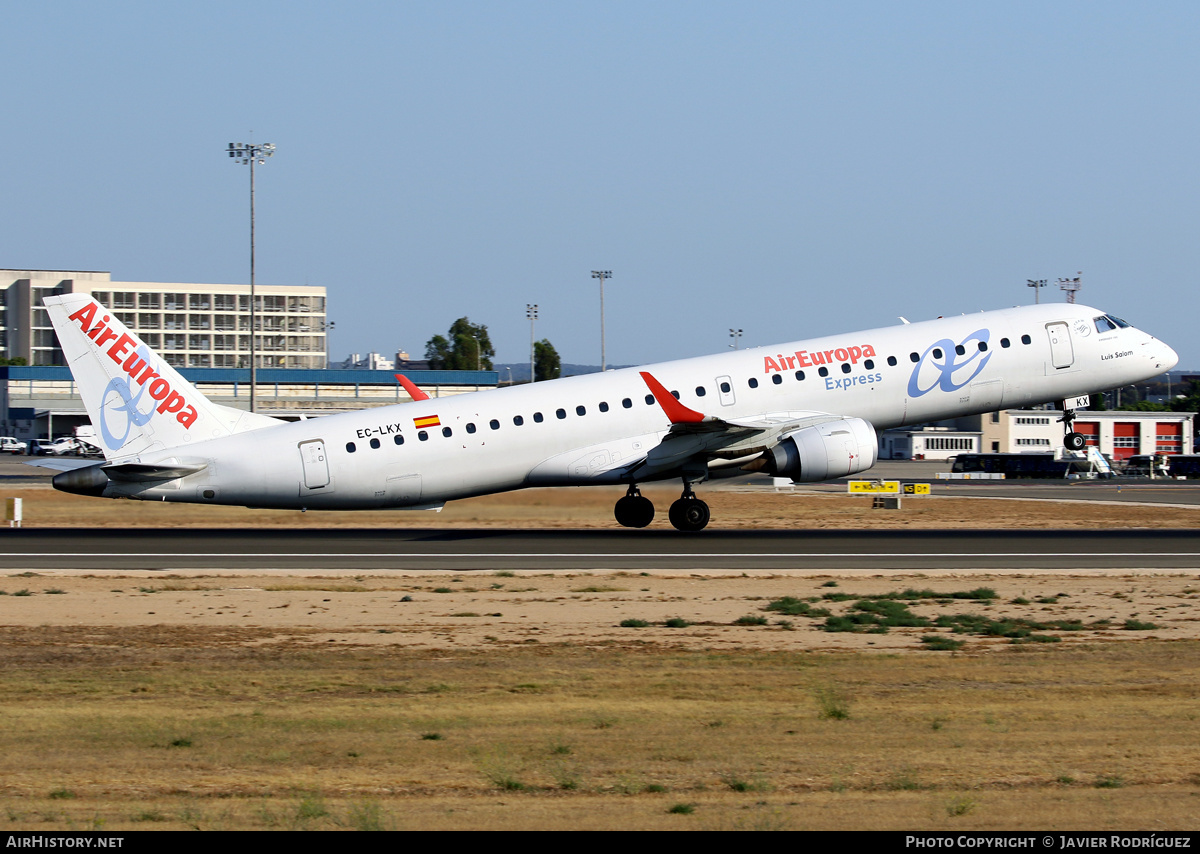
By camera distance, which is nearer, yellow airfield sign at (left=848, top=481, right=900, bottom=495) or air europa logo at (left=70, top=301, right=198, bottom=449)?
air europa logo at (left=70, top=301, right=198, bottom=449)

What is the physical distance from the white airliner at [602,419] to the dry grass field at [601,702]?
6850 mm

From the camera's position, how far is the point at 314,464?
107 ft

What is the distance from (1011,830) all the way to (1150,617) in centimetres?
1266

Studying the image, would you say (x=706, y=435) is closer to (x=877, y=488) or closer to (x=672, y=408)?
(x=672, y=408)

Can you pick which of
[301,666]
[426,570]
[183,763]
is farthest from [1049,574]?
[183,763]

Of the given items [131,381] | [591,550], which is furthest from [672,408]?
[131,381]

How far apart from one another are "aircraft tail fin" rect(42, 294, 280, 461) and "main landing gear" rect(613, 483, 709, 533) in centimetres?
1117

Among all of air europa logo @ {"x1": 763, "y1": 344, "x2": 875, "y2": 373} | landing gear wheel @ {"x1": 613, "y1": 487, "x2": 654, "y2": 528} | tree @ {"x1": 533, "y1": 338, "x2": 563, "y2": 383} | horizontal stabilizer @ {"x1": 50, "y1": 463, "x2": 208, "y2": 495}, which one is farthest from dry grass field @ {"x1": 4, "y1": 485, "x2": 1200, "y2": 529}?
tree @ {"x1": 533, "y1": 338, "x2": 563, "y2": 383}

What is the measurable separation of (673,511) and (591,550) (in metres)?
4.85

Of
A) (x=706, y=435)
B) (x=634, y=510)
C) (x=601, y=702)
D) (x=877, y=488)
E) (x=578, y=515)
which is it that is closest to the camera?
(x=601, y=702)

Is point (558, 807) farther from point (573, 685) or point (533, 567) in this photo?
point (533, 567)

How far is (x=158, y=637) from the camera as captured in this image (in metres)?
19.0

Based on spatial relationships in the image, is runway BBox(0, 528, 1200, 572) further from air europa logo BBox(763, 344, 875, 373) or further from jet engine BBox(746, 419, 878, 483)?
air europa logo BBox(763, 344, 875, 373)

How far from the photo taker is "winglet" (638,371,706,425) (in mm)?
32188
